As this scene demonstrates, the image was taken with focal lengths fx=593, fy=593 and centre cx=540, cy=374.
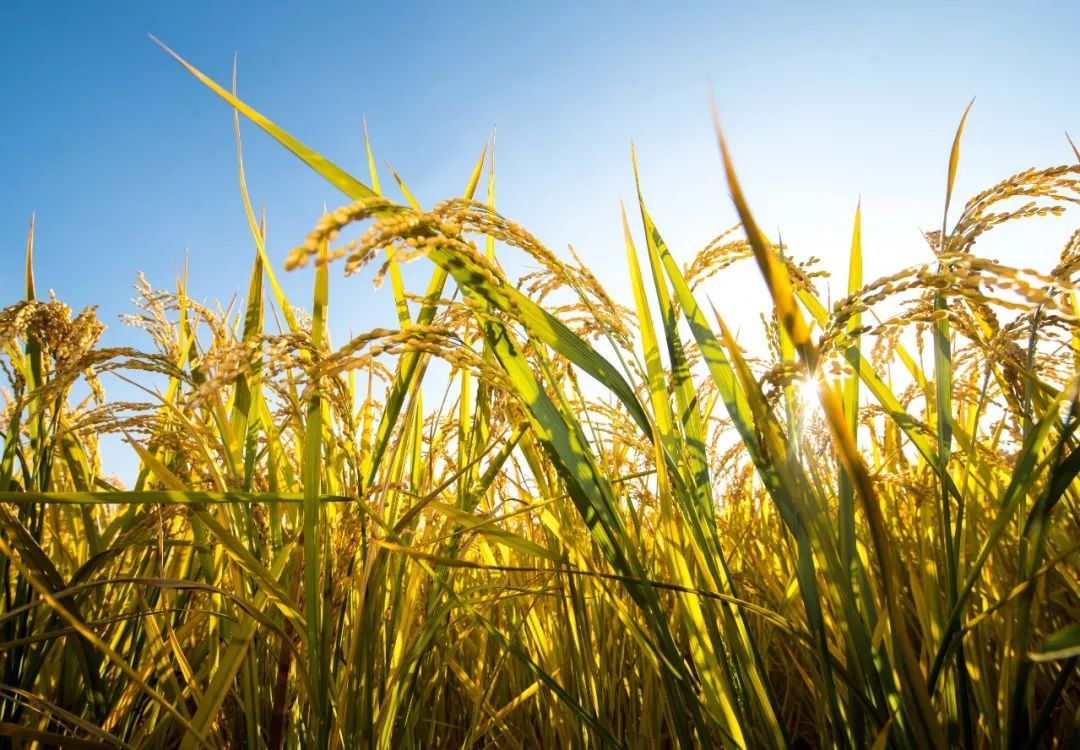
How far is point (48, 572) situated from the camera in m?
1.15

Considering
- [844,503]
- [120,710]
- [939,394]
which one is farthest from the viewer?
[120,710]

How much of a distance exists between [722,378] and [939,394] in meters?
0.40

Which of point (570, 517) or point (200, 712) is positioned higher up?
point (570, 517)

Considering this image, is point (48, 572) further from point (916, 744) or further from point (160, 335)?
point (916, 744)

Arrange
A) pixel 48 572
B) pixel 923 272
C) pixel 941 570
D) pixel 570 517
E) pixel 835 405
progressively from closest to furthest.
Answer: pixel 835 405
pixel 923 272
pixel 48 572
pixel 941 570
pixel 570 517

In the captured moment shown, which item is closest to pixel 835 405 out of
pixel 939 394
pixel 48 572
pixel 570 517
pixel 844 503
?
pixel 844 503

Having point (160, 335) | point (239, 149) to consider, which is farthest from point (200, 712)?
point (160, 335)

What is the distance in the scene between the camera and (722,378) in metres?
0.98

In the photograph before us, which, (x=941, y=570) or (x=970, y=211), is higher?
(x=970, y=211)

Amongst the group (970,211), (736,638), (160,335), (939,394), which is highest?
(160,335)

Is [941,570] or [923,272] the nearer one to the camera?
[923,272]

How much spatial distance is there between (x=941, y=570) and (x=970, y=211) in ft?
2.48

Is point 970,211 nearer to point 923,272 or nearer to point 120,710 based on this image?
point 923,272

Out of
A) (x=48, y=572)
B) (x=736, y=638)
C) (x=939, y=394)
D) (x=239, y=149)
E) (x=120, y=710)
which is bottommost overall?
(x=120, y=710)
